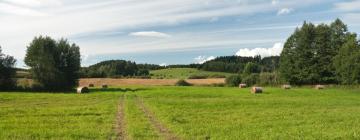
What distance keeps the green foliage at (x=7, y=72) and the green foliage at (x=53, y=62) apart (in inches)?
131

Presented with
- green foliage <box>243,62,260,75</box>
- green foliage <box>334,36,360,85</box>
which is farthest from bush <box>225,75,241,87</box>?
green foliage <box>334,36,360,85</box>

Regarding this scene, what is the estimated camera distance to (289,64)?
101 meters

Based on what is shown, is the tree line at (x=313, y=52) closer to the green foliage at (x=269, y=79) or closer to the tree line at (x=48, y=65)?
the green foliage at (x=269, y=79)

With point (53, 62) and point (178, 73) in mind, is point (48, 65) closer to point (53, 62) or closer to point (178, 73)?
point (53, 62)

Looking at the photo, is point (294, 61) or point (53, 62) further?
point (294, 61)

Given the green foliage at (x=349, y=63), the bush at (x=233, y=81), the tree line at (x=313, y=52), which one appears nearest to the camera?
the green foliage at (x=349, y=63)

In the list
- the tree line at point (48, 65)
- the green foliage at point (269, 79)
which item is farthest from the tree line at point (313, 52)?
the tree line at point (48, 65)

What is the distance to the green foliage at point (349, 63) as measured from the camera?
78.9 meters

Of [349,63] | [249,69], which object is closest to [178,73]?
[249,69]

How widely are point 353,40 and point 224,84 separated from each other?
133ft

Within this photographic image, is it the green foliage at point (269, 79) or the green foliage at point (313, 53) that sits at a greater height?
the green foliage at point (313, 53)

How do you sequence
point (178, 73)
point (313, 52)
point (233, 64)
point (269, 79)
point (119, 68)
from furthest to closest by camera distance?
point (233, 64), point (178, 73), point (119, 68), point (269, 79), point (313, 52)

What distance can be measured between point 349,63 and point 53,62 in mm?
49297

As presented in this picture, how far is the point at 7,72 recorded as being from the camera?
80.6 meters
